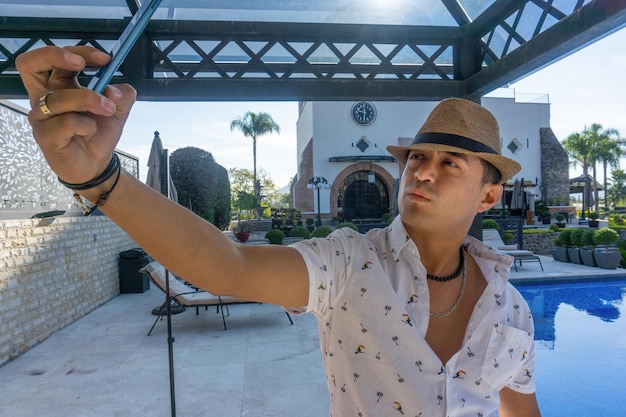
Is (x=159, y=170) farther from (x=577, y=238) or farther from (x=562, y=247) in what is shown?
(x=562, y=247)

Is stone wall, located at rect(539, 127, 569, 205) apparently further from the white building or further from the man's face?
the man's face

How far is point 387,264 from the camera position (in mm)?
1238

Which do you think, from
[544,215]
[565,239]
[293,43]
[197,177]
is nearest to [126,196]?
[293,43]

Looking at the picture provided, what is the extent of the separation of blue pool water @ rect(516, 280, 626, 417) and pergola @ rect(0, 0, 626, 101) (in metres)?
3.40

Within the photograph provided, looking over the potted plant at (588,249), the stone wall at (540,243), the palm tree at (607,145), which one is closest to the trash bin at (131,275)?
the potted plant at (588,249)

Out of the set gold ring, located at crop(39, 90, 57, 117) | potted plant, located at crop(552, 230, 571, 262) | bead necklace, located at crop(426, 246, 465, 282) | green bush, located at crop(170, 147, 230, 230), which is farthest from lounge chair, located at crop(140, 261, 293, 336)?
green bush, located at crop(170, 147, 230, 230)

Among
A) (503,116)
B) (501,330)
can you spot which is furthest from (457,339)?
(503,116)

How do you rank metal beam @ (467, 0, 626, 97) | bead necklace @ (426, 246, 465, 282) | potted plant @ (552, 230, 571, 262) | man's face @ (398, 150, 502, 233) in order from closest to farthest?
man's face @ (398, 150, 502, 233) < bead necklace @ (426, 246, 465, 282) < metal beam @ (467, 0, 626, 97) < potted plant @ (552, 230, 571, 262)

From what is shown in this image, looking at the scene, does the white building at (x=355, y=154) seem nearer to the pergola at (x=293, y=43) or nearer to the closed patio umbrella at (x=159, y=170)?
the pergola at (x=293, y=43)

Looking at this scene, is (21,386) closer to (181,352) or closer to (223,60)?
(181,352)

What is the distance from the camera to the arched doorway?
2280cm

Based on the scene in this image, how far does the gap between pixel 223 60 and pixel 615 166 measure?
48.0 m

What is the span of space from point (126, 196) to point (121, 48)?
28 cm

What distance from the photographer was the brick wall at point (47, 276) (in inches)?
185
